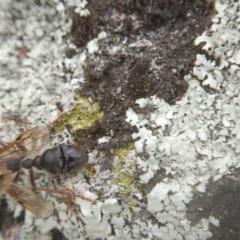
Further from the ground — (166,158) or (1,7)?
(1,7)

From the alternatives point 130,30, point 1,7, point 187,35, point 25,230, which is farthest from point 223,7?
point 25,230

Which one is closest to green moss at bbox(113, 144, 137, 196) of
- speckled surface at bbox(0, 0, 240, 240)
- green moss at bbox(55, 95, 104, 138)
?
speckled surface at bbox(0, 0, 240, 240)

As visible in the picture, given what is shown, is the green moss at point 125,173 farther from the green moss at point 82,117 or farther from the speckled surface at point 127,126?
the green moss at point 82,117

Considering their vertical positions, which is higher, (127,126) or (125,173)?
(127,126)

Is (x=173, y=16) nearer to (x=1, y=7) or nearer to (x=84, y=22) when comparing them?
(x=84, y=22)

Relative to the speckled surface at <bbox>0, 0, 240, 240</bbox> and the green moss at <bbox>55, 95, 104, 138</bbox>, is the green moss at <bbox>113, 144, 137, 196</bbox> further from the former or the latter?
the green moss at <bbox>55, 95, 104, 138</bbox>

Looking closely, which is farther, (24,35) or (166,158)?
(24,35)

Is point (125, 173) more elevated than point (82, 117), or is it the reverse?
point (82, 117)

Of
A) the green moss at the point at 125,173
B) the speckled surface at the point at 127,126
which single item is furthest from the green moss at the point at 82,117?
the green moss at the point at 125,173
